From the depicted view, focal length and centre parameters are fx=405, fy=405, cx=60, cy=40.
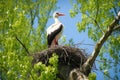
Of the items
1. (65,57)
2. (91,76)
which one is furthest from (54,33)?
(91,76)

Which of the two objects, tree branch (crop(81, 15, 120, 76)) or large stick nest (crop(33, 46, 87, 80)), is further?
large stick nest (crop(33, 46, 87, 80))

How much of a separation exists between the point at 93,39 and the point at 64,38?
1613 millimetres

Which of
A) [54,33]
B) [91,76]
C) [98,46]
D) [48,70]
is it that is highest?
[98,46]

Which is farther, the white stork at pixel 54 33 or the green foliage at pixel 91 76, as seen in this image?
the white stork at pixel 54 33

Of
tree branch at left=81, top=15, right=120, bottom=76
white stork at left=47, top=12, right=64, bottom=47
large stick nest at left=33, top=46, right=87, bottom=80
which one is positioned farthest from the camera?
white stork at left=47, top=12, right=64, bottom=47

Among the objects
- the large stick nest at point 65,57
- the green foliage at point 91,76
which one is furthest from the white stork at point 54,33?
the green foliage at point 91,76

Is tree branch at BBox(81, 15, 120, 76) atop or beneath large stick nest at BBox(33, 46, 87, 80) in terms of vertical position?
atop

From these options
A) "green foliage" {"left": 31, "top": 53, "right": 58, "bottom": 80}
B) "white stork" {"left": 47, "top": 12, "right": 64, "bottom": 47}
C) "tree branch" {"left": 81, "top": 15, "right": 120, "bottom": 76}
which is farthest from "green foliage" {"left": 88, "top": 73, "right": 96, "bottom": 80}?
"white stork" {"left": 47, "top": 12, "right": 64, "bottom": 47}

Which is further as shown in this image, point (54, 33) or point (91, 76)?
point (54, 33)

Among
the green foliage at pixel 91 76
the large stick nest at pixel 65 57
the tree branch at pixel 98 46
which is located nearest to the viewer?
the tree branch at pixel 98 46

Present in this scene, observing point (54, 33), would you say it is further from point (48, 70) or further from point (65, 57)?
point (48, 70)

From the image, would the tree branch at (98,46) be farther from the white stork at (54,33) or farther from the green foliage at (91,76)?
the white stork at (54,33)

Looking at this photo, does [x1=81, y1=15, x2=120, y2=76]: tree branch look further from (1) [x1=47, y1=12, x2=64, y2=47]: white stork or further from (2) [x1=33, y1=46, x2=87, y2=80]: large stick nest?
(1) [x1=47, y1=12, x2=64, y2=47]: white stork

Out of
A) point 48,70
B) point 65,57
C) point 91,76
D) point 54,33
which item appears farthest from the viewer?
point 54,33
